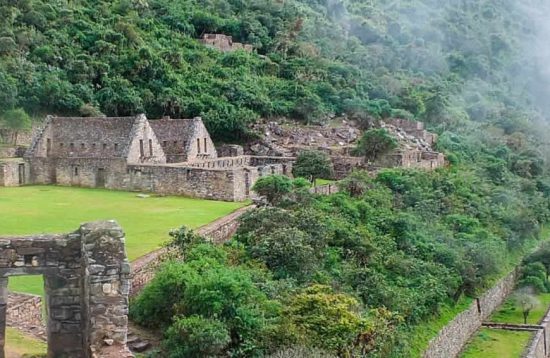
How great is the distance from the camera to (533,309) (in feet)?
111

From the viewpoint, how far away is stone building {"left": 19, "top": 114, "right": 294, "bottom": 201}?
29719mm

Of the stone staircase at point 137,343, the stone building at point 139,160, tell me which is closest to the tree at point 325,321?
the stone staircase at point 137,343

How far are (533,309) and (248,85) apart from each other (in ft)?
95.2

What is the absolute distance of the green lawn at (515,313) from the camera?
33250 mm

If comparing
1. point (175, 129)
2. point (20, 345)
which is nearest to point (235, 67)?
point (175, 129)

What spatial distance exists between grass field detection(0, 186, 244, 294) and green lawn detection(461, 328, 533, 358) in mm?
11043

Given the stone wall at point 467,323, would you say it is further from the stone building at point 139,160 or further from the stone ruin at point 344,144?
the stone building at point 139,160

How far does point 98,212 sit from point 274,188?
6.37m

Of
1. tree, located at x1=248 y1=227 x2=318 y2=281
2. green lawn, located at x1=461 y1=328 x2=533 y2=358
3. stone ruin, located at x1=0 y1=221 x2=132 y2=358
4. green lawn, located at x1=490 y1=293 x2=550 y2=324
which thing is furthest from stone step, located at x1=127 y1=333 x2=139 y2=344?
green lawn, located at x1=490 y1=293 x2=550 y2=324

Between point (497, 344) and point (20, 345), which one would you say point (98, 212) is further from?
point (497, 344)

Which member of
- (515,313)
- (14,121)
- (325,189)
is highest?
(14,121)

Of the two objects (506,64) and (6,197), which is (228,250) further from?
(506,64)

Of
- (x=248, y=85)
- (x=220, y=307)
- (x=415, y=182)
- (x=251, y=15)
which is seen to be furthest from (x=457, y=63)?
(x=220, y=307)

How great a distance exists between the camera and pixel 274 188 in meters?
26.6
